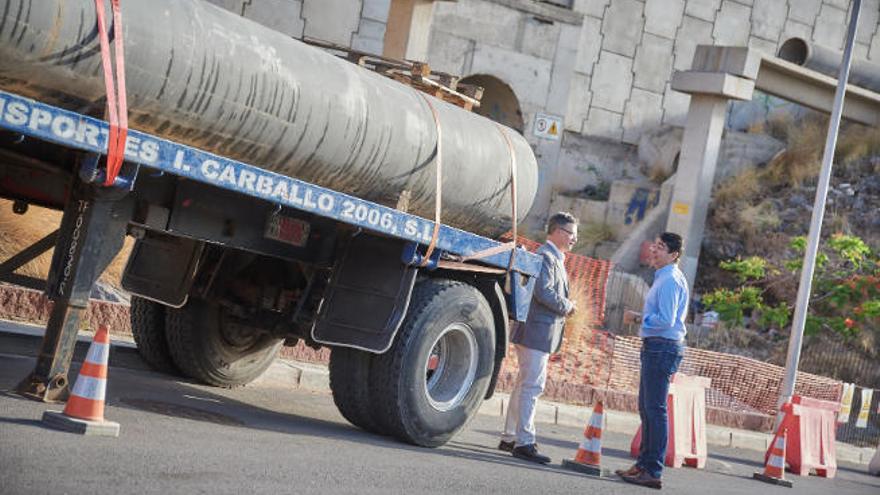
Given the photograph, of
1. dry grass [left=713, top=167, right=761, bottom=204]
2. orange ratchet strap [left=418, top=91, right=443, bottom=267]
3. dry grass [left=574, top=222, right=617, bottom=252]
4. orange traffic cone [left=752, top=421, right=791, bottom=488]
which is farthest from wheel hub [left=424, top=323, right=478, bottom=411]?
dry grass [left=713, top=167, right=761, bottom=204]

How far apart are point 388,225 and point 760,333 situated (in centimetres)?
1575

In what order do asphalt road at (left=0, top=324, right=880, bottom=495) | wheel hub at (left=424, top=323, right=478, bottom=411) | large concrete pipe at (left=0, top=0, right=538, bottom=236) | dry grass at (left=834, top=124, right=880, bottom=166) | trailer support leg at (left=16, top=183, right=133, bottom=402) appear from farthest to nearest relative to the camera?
dry grass at (left=834, top=124, right=880, bottom=166) < wheel hub at (left=424, top=323, right=478, bottom=411) < trailer support leg at (left=16, top=183, right=133, bottom=402) < large concrete pipe at (left=0, top=0, right=538, bottom=236) < asphalt road at (left=0, top=324, right=880, bottom=495)

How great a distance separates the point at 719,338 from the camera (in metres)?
22.7

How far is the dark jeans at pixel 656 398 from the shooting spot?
1003cm

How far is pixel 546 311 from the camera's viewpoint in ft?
34.6

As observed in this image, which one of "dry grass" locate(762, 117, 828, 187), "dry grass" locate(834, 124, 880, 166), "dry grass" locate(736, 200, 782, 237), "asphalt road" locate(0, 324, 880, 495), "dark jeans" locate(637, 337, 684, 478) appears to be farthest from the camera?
"dry grass" locate(834, 124, 880, 166)

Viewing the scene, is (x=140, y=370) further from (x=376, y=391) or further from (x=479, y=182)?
(x=479, y=182)

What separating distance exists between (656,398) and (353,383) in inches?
87.9

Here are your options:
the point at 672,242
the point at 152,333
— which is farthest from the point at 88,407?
the point at 672,242

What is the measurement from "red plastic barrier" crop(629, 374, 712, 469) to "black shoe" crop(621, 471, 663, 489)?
195 cm

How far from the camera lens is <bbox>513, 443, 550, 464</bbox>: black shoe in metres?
10.4

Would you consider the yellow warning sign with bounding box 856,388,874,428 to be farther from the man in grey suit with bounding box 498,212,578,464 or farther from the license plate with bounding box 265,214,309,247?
the license plate with bounding box 265,214,309,247

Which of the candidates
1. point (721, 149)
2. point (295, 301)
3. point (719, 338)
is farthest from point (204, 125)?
point (721, 149)

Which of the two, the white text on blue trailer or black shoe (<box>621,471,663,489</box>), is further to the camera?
black shoe (<box>621,471,663,489</box>)
